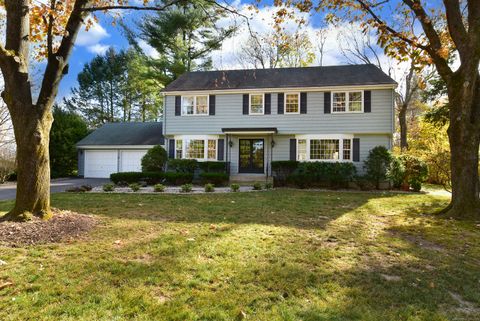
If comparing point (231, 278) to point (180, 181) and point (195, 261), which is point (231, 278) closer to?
point (195, 261)

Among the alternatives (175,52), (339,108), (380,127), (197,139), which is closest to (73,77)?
(175,52)

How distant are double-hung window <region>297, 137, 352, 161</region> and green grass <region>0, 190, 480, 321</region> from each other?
32.4 feet

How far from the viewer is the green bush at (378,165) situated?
46.1 ft

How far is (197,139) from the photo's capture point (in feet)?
58.9

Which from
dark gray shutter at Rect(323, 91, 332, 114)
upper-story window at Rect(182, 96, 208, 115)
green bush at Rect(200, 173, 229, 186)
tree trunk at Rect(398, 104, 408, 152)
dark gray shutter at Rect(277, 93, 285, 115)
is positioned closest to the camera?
green bush at Rect(200, 173, 229, 186)

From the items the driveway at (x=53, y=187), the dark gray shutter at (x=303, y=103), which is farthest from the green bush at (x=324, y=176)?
the driveway at (x=53, y=187)

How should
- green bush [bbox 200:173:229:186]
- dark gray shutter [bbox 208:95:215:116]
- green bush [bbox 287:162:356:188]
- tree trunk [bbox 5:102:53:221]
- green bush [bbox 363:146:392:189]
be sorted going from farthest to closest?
dark gray shutter [bbox 208:95:215:116], green bush [bbox 200:173:229:186], green bush [bbox 287:162:356:188], green bush [bbox 363:146:392:189], tree trunk [bbox 5:102:53:221]

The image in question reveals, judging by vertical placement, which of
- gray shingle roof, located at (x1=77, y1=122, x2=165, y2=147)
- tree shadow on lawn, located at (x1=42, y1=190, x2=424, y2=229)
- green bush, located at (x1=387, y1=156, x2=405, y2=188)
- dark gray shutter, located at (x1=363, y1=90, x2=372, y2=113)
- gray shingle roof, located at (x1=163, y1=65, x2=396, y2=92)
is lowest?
tree shadow on lawn, located at (x1=42, y1=190, x2=424, y2=229)

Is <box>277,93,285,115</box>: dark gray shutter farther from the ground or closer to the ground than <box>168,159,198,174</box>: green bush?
farther from the ground

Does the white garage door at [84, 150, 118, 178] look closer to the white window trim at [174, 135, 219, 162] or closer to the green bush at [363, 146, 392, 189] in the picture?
the white window trim at [174, 135, 219, 162]

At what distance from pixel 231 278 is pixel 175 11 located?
26339 mm

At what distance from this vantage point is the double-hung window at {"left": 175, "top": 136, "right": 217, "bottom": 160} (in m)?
17.9

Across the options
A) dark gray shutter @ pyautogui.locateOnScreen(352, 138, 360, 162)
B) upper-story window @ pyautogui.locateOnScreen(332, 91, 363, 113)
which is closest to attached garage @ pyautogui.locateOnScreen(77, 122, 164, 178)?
upper-story window @ pyautogui.locateOnScreen(332, 91, 363, 113)

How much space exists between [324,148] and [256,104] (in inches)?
178
